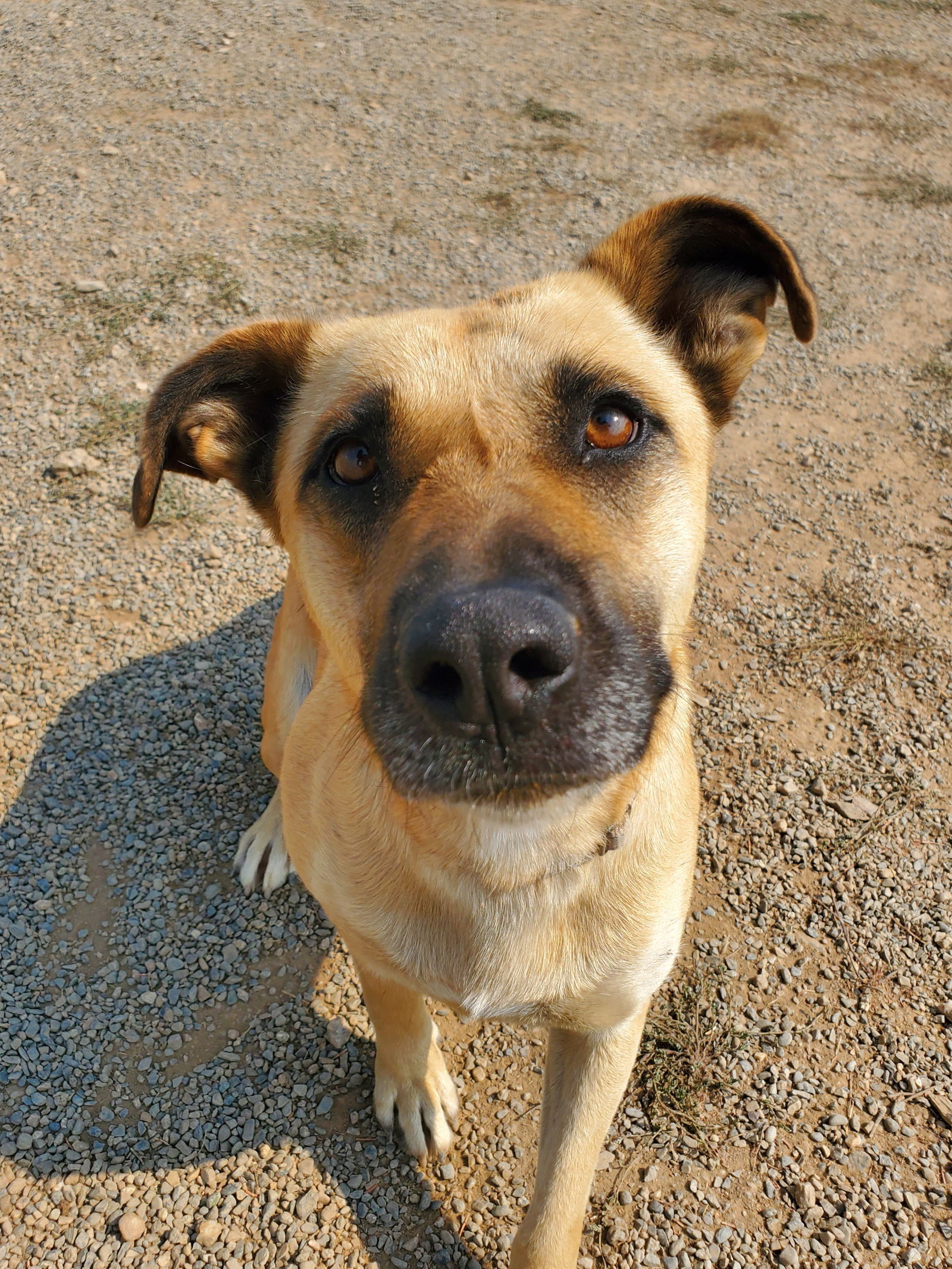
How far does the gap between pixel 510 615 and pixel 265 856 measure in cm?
261

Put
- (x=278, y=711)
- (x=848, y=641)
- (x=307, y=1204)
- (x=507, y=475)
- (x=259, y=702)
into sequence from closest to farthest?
Result: (x=507, y=475) < (x=307, y=1204) < (x=278, y=711) < (x=259, y=702) < (x=848, y=641)

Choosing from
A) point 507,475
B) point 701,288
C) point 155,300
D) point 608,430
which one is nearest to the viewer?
point 507,475

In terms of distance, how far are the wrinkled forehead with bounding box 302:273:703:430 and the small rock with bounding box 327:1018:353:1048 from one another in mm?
2345

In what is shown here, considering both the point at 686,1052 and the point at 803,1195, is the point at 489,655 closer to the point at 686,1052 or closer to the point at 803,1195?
the point at 686,1052

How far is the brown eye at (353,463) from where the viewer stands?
2.36m

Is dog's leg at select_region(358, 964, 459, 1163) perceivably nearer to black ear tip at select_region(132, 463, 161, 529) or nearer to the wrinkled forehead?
black ear tip at select_region(132, 463, 161, 529)

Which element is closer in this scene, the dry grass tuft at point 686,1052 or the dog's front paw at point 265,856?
the dry grass tuft at point 686,1052

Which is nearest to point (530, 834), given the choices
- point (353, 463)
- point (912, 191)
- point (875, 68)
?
point (353, 463)

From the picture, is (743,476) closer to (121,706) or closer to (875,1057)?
(875,1057)

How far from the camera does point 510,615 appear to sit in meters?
1.63

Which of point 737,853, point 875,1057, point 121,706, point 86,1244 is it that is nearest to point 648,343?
point 737,853

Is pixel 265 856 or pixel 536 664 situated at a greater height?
pixel 536 664

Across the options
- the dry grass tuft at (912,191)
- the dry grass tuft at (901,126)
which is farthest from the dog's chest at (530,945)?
the dry grass tuft at (901,126)

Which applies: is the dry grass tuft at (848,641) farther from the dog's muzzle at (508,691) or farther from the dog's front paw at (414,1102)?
the dog's muzzle at (508,691)
